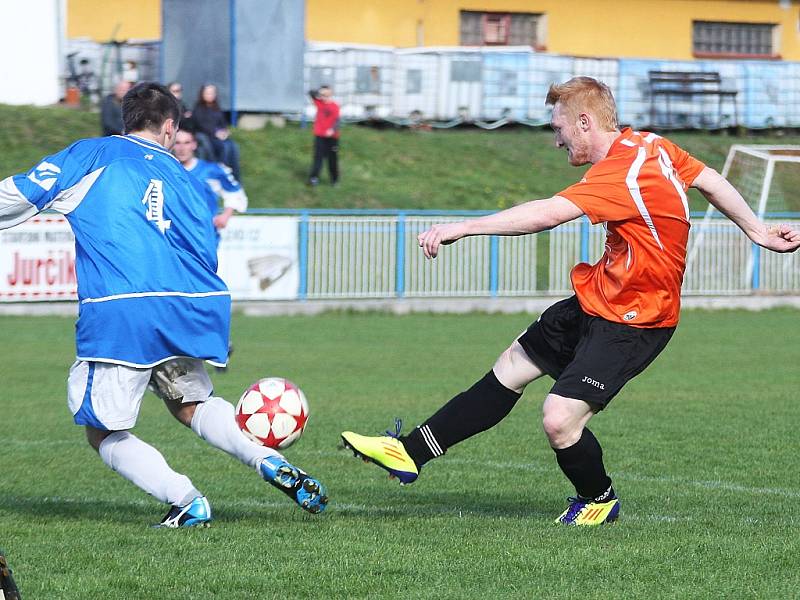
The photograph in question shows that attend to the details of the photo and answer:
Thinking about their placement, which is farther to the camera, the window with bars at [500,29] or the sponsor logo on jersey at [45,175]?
the window with bars at [500,29]

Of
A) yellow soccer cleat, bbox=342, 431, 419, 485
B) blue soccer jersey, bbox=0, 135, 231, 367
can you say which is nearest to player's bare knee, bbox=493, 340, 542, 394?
yellow soccer cleat, bbox=342, 431, 419, 485

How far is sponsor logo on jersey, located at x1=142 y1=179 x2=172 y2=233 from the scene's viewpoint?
596 cm

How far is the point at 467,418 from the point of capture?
6.47 metres

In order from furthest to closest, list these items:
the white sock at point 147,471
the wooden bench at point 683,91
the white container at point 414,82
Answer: the wooden bench at point 683,91 → the white container at point 414,82 → the white sock at point 147,471

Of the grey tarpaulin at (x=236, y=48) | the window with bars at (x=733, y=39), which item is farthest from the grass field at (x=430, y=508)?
the window with bars at (x=733, y=39)

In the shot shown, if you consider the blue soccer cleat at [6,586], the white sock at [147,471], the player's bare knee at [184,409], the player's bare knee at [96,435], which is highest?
the blue soccer cleat at [6,586]

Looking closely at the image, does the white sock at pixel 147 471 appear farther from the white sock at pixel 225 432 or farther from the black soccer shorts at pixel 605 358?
the black soccer shorts at pixel 605 358

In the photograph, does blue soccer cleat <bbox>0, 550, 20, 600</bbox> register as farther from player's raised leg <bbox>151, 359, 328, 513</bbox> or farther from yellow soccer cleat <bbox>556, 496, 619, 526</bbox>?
yellow soccer cleat <bbox>556, 496, 619, 526</bbox>

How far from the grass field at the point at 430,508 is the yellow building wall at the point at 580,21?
22.7 metres

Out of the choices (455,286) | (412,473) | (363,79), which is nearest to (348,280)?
(455,286)

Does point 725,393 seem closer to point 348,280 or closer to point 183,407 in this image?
point 183,407

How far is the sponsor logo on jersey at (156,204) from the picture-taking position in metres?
5.96

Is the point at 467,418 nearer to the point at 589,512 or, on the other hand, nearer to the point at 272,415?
the point at 589,512

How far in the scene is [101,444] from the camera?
20.3ft
